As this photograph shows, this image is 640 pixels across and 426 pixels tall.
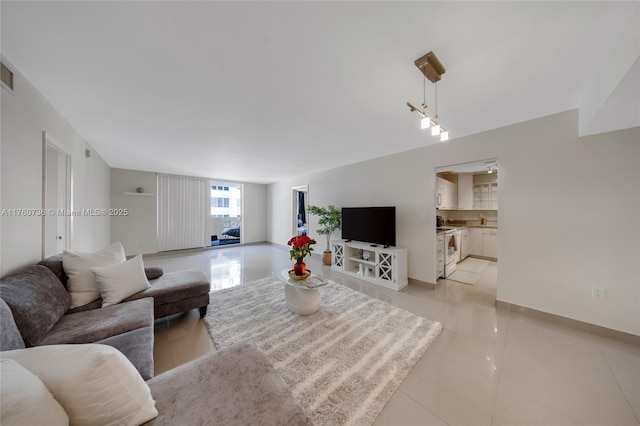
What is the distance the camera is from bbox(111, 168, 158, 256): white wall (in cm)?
521

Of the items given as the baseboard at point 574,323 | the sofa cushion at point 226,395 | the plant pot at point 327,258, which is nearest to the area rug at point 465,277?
the baseboard at point 574,323

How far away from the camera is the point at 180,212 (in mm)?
6004

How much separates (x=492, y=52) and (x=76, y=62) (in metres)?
3.07

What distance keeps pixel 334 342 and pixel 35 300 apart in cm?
228

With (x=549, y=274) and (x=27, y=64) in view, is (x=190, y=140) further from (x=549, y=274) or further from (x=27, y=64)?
(x=549, y=274)

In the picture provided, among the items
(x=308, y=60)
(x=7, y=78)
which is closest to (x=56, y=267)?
(x=7, y=78)

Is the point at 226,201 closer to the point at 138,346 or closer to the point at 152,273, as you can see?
the point at 152,273

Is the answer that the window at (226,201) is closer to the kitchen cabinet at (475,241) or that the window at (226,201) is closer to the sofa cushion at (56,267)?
the sofa cushion at (56,267)

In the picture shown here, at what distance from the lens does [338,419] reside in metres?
1.27

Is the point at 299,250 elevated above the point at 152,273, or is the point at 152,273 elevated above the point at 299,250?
the point at 299,250

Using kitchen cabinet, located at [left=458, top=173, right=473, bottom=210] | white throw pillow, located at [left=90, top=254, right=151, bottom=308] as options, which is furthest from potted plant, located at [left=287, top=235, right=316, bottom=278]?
kitchen cabinet, located at [left=458, top=173, right=473, bottom=210]

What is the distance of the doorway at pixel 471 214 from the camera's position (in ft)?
15.1

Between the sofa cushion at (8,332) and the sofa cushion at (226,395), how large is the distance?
0.83 meters

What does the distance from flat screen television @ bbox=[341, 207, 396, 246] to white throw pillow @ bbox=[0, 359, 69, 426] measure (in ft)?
11.6
